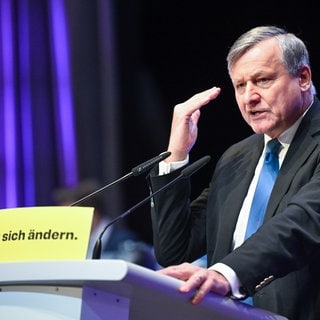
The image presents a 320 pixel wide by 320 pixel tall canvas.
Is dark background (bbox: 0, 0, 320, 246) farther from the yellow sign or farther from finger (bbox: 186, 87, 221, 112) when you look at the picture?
the yellow sign

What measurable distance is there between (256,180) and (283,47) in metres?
0.39

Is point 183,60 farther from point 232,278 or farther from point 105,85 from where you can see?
point 232,278

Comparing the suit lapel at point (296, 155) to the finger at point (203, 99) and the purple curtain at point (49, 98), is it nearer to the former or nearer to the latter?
the finger at point (203, 99)

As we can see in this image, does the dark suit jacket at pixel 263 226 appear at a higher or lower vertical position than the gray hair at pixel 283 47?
lower

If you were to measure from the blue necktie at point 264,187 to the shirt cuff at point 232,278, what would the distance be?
0.35 meters

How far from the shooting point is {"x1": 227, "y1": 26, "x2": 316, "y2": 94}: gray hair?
7.93 feet

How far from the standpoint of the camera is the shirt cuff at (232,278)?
187 centimetres

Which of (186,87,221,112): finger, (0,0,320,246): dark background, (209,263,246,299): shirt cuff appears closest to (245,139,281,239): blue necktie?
(186,87,221,112): finger

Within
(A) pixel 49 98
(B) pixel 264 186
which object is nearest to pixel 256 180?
(B) pixel 264 186

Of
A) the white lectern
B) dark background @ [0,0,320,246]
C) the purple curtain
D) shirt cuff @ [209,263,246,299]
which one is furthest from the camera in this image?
the purple curtain

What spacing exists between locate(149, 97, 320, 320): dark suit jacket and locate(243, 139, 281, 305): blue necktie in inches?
2.2

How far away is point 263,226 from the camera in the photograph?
6.67 feet

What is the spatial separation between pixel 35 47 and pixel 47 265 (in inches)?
212

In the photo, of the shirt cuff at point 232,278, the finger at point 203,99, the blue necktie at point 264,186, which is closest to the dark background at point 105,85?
the finger at point 203,99
